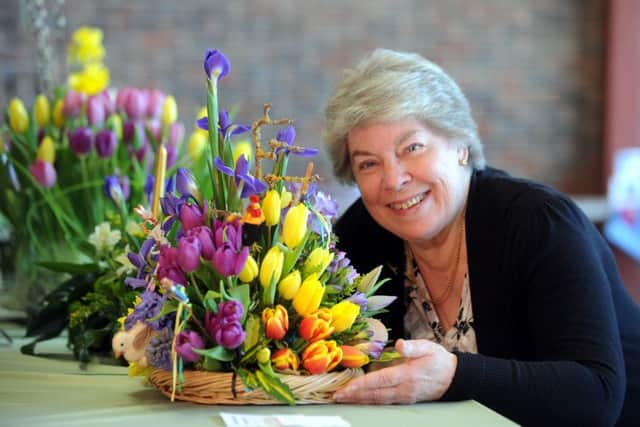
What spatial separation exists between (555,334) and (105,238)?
100 centimetres

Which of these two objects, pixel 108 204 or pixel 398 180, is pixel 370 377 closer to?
pixel 398 180

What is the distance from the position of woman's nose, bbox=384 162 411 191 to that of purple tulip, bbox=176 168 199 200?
0.48 metres

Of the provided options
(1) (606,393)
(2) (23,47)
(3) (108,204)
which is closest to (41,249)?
(3) (108,204)

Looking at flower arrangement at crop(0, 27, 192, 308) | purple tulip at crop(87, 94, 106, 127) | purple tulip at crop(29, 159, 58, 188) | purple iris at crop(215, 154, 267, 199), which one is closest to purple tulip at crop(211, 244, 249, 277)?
purple iris at crop(215, 154, 267, 199)

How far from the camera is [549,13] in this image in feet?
23.9

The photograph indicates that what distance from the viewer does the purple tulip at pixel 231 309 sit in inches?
53.2

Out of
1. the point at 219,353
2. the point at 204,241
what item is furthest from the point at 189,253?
the point at 219,353

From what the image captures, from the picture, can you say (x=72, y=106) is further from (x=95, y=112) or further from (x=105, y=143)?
(x=105, y=143)

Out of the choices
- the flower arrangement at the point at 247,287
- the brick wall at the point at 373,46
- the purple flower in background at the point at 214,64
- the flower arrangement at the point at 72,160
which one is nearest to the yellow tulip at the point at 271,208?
the flower arrangement at the point at 247,287

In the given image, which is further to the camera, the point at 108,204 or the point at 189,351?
the point at 108,204

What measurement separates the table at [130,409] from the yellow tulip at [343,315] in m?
0.12

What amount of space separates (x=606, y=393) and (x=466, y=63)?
5.78 m

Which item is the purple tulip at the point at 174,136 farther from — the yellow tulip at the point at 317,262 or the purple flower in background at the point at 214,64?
the yellow tulip at the point at 317,262

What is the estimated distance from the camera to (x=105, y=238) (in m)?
2.16
